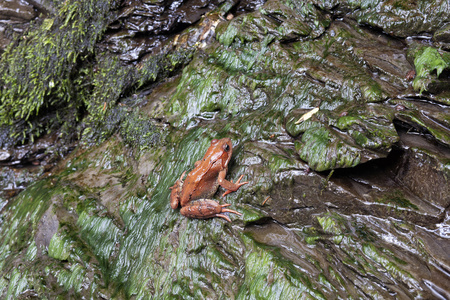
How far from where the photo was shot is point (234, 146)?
5.18 m

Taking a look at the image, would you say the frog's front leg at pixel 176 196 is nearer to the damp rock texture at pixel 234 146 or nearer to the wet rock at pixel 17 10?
the damp rock texture at pixel 234 146

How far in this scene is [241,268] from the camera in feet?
13.6

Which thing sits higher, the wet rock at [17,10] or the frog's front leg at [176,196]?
the wet rock at [17,10]

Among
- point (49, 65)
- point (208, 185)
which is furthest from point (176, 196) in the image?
point (49, 65)

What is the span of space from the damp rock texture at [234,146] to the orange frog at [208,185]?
6.6 inches

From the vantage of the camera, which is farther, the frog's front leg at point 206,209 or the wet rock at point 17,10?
the wet rock at point 17,10

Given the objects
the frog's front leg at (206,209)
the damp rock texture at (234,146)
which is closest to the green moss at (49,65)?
the damp rock texture at (234,146)

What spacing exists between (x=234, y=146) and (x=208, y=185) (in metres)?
0.89

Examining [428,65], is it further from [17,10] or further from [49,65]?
[17,10]

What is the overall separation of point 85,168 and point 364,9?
6.70 metres

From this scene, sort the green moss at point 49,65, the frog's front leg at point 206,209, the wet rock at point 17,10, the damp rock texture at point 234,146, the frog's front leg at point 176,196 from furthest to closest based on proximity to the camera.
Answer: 1. the wet rock at point 17,10
2. the green moss at point 49,65
3. the frog's front leg at point 176,196
4. the frog's front leg at point 206,209
5. the damp rock texture at point 234,146

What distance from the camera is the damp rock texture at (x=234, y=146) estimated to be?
3855 millimetres

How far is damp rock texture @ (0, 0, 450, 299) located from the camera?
3855 millimetres

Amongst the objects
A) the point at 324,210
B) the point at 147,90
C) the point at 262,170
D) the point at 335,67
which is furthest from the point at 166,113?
the point at 324,210
